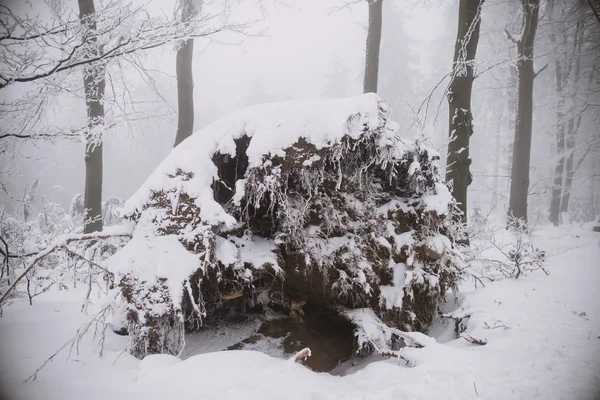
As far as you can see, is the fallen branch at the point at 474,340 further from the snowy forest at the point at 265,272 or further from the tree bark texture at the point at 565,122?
the tree bark texture at the point at 565,122

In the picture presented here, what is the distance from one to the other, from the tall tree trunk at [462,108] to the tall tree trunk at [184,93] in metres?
6.29

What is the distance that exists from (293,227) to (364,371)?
5.89 ft

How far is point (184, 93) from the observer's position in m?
7.85

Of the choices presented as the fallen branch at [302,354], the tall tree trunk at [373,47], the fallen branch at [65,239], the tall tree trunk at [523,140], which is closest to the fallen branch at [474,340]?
the fallen branch at [302,354]

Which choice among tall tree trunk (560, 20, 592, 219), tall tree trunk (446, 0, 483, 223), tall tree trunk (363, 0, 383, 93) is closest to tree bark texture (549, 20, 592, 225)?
tall tree trunk (560, 20, 592, 219)

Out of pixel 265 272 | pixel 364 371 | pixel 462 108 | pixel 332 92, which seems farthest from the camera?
pixel 332 92

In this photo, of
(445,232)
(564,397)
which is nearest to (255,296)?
(445,232)

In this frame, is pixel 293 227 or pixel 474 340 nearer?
pixel 474 340

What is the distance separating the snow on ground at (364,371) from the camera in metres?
2.13

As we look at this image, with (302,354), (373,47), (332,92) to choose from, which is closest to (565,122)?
(373,47)

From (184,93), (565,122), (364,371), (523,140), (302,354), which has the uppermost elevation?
(565,122)

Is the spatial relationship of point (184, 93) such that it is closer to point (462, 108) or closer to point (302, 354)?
point (462, 108)

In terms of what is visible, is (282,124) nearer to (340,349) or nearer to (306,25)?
(340,349)

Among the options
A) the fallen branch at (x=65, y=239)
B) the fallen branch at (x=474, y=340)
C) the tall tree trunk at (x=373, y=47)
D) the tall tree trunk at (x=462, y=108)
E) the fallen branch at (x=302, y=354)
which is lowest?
the fallen branch at (x=302, y=354)
